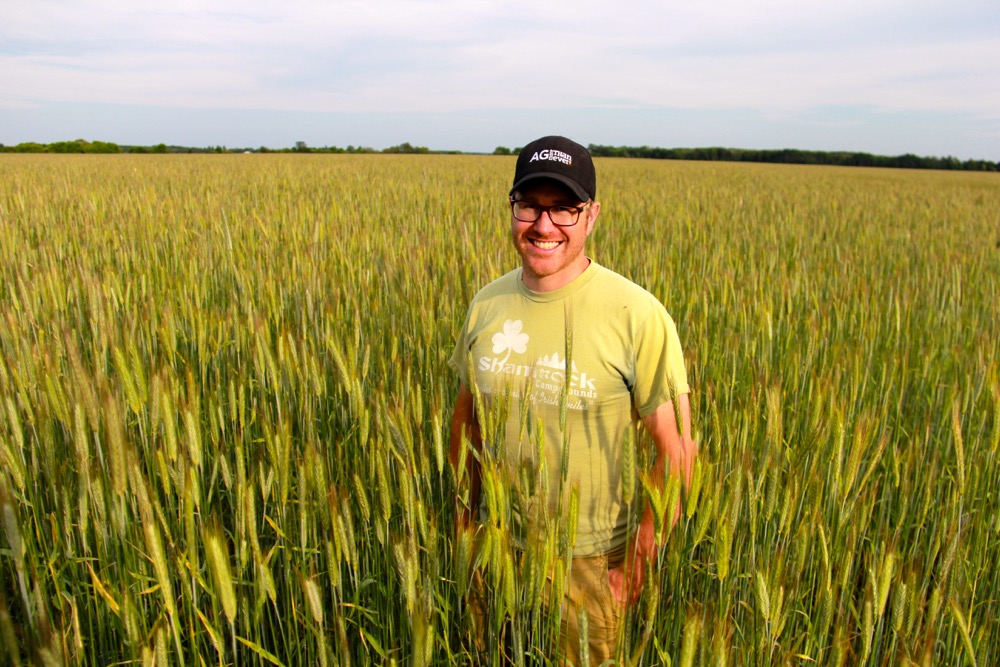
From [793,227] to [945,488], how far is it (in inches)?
129

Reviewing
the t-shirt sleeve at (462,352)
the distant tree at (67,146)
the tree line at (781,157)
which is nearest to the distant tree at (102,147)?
the distant tree at (67,146)

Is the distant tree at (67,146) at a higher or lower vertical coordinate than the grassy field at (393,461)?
higher

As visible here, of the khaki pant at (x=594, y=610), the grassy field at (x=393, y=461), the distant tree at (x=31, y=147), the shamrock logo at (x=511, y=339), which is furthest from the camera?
the distant tree at (x=31, y=147)

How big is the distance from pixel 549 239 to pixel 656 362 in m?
0.28

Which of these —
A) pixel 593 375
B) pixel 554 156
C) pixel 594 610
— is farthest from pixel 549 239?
pixel 594 610

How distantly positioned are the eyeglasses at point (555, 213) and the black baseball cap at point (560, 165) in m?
0.03

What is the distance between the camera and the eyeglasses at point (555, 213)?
3.71 ft

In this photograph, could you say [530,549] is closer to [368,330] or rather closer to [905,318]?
[368,330]

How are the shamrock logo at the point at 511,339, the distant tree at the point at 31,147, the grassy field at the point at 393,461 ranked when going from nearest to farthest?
the grassy field at the point at 393,461
the shamrock logo at the point at 511,339
the distant tree at the point at 31,147

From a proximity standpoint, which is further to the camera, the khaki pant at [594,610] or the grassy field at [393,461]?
the khaki pant at [594,610]

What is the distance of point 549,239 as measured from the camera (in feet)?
3.68

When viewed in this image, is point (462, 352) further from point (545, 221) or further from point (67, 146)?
A: point (67, 146)

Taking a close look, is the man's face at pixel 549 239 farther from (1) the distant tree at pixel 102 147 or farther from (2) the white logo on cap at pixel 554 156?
(1) the distant tree at pixel 102 147

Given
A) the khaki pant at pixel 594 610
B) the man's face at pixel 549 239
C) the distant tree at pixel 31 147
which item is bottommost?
the khaki pant at pixel 594 610
